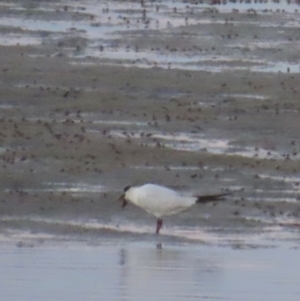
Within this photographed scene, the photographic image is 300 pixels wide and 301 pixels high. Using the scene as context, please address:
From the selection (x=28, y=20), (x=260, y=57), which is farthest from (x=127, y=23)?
(x=260, y=57)

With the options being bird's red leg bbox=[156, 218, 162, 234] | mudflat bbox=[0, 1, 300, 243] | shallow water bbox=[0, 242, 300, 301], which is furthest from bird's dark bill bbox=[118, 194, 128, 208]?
shallow water bbox=[0, 242, 300, 301]

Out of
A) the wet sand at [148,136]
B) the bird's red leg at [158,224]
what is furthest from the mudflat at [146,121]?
the bird's red leg at [158,224]

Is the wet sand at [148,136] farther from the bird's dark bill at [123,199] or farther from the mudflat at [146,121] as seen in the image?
the bird's dark bill at [123,199]

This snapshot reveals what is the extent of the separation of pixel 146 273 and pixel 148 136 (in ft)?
20.5

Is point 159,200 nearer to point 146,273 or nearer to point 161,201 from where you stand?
point 161,201

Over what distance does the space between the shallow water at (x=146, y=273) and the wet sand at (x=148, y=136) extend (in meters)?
0.04

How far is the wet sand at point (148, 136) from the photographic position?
39.5ft

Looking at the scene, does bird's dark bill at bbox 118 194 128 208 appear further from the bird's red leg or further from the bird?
the bird's red leg

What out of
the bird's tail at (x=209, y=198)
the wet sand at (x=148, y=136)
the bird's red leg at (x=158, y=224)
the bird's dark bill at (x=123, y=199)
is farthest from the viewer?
the bird's dark bill at (x=123, y=199)

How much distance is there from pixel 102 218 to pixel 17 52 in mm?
11231

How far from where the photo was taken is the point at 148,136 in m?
16.5

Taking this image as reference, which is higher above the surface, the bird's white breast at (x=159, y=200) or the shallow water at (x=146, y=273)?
the bird's white breast at (x=159, y=200)

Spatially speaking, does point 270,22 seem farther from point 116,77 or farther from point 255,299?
point 255,299

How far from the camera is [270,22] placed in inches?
1182
